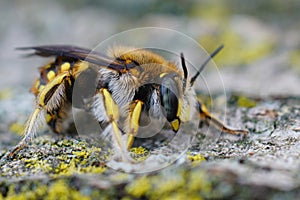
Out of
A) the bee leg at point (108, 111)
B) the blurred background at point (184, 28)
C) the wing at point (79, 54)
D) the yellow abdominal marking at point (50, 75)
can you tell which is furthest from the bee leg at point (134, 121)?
the blurred background at point (184, 28)

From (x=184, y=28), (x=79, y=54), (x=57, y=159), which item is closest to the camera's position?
(x=57, y=159)

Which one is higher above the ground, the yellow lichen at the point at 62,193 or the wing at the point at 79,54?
the wing at the point at 79,54

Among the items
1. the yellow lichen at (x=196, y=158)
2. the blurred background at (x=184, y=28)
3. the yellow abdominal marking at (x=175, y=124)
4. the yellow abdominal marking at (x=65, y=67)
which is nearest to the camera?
the yellow lichen at (x=196, y=158)

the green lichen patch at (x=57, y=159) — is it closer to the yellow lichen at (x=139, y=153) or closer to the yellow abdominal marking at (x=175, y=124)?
the yellow lichen at (x=139, y=153)

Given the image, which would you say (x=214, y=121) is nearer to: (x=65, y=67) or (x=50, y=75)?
(x=65, y=67)

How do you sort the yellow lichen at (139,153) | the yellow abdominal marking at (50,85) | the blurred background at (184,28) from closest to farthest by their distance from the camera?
the yellow lichen at (139,153), the yellow abdominal marking at (50,85), the blurred background at (184,28)

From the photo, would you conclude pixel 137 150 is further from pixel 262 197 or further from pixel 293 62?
pixel 293 62

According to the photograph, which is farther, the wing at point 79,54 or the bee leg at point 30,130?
the wing at point 79,54

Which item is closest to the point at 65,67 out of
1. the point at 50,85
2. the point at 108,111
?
the point at 50,85
